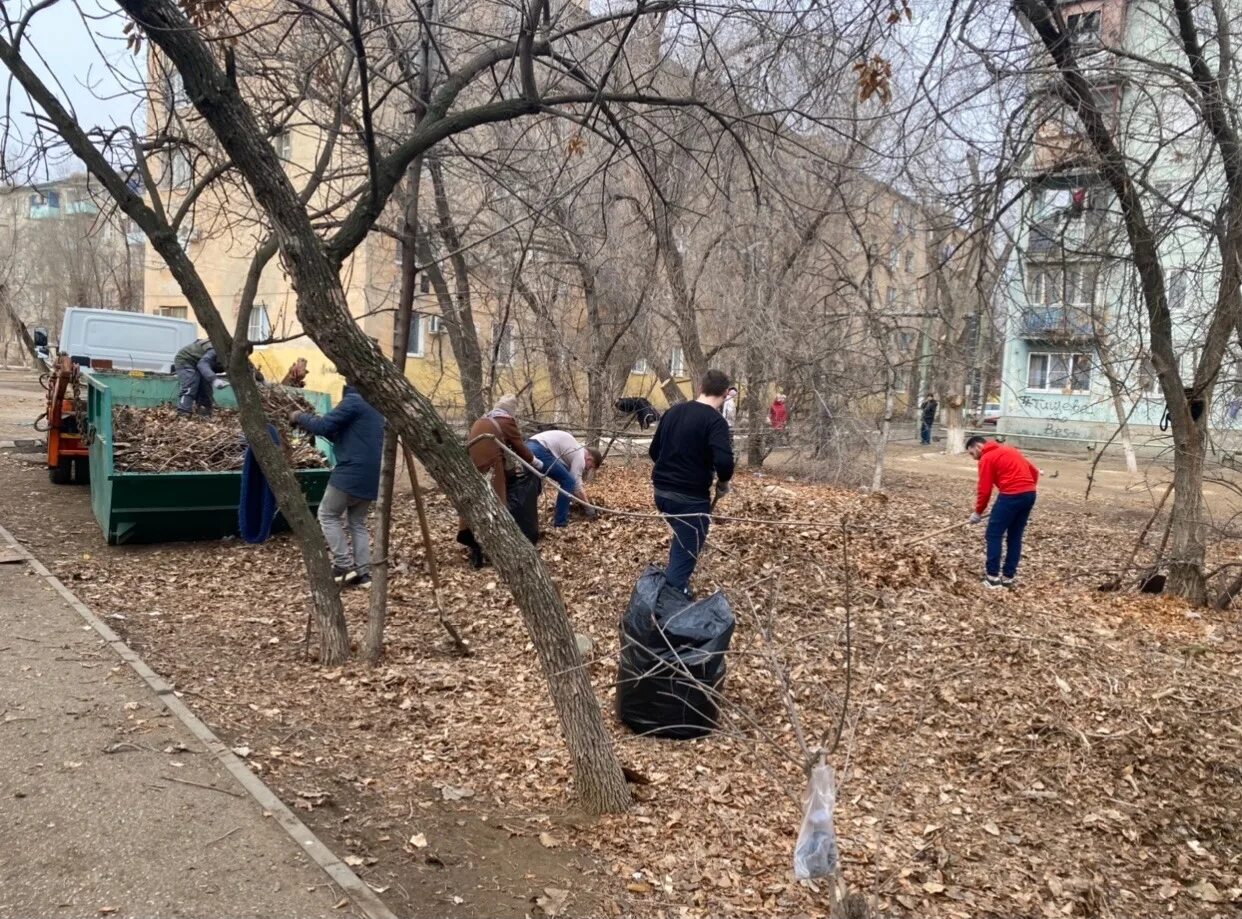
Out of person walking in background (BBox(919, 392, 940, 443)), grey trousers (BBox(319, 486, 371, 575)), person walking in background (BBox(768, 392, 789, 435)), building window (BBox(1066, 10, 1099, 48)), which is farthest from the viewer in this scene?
person walking in background (BBox(919, 392, 940, 443))

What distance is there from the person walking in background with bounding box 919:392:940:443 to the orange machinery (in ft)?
79.9

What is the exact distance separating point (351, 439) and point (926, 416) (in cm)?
2621

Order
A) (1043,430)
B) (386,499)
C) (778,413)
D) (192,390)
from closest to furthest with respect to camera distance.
→ (386,499) → (192,390) → (778,413) → (1043,430)

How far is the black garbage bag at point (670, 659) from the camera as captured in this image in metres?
4.60

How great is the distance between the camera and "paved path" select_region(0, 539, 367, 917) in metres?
3.10

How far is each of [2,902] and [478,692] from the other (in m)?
2.65

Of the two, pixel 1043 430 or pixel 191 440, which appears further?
pixel 1043 430

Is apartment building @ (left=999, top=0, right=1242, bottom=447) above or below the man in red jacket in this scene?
→ above

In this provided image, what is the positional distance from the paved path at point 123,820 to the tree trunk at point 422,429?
46.4 inches

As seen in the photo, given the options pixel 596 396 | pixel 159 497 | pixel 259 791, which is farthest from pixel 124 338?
pixel 259 791

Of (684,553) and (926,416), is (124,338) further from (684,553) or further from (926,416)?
(926,416)

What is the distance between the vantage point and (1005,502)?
810 cm

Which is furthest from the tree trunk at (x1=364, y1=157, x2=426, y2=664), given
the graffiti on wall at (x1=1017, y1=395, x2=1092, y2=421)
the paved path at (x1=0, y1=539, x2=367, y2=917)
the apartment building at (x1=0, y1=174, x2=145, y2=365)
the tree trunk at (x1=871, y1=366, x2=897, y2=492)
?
the apartment building at (x1=0, y1=174, x2=145, y2=365)

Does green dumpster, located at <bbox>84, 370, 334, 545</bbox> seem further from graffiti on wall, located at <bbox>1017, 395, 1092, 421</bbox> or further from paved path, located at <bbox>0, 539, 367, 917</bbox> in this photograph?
graffiti on wall, located at <bbox>1017, 395, 1092, 421</bbox>
